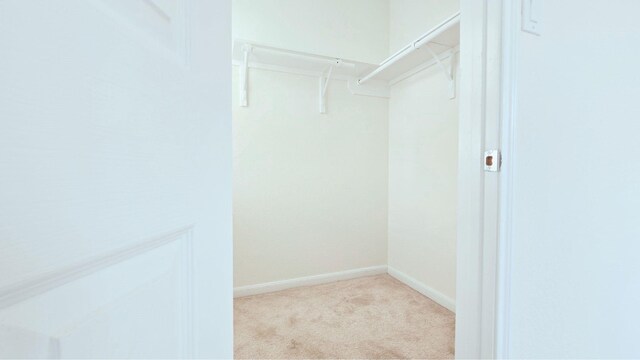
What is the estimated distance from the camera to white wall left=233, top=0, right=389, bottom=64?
2104mm

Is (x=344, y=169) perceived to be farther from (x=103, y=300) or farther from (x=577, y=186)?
(x=103, y=300)

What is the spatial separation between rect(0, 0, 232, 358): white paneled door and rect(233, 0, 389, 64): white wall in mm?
1937

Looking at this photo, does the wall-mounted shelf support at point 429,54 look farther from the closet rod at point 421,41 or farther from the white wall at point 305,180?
the white wall at point 305,180

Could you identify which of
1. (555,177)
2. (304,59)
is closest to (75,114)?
(555,177)

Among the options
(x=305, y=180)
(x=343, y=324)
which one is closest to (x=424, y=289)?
(x=343, y=324)

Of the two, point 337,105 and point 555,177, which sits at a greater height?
point 337,105

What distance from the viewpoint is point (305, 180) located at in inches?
91.3

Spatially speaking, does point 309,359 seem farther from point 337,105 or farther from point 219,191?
point 337,105

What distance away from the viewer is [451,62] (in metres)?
1.84

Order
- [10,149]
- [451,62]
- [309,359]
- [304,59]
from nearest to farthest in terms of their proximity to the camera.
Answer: [10,149] < [309,359] < [451,62] < [304,59]

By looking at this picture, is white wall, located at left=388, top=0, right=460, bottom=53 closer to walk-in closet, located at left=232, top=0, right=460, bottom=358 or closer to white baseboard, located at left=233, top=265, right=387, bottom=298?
walk-in closet, located at left=232, top=0, right=460, bottom=358

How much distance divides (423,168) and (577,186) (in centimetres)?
135

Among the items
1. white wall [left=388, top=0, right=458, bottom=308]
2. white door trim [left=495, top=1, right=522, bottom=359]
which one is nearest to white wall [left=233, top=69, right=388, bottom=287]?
white wall [left=388, top=0, right=458, bottom=308]

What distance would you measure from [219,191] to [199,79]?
18cm
